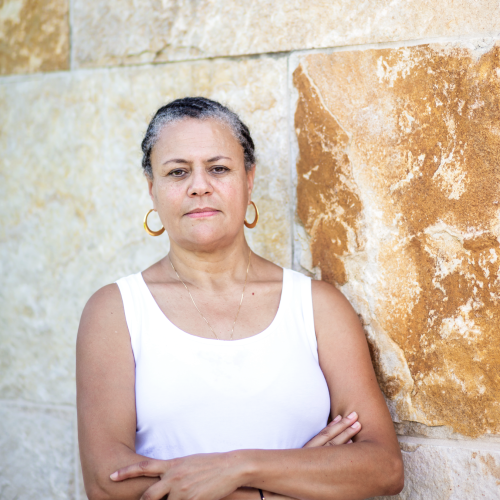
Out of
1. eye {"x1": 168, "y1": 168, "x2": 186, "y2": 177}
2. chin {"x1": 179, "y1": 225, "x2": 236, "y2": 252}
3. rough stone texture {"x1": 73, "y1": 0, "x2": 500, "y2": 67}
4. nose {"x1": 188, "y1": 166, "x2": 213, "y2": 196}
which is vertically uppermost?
rough stone texture {"x1": 73, "y1": 0, "x2": 500, "y2": 67}

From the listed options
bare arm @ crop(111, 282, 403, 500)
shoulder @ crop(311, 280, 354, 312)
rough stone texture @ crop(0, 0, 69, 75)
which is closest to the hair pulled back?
shoulder @ crop(311, 280, 354, 312)

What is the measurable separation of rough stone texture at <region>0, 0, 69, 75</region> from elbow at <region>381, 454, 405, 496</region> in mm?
2073

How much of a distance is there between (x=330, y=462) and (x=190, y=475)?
41 centimetres

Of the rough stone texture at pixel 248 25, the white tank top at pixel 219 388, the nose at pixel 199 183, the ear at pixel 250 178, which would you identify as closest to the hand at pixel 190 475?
the white tank top at pixel 219 388

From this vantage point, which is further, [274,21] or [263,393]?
[274,21]

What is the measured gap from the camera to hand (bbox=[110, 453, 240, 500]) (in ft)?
5.43

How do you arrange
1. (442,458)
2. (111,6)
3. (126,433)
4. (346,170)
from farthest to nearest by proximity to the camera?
(111,6) < (346,170) < (442,458) < (126,433)

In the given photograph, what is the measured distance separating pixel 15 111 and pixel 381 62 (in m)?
1.64

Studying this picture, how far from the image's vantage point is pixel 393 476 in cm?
185

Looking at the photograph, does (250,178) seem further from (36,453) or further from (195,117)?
(36,453)

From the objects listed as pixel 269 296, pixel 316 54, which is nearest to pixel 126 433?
pixel 269 296

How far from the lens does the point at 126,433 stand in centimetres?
179

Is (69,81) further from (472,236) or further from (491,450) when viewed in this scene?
(491,450)

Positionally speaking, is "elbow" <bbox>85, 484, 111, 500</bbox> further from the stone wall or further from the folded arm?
the stone wall
